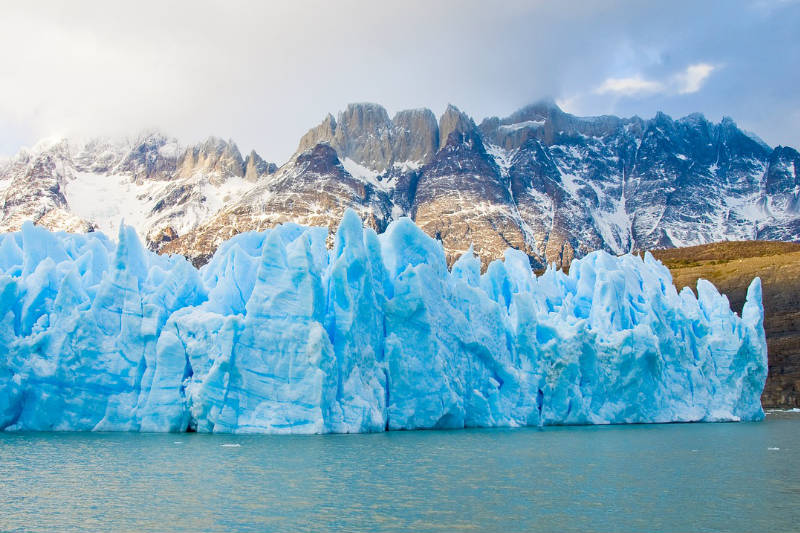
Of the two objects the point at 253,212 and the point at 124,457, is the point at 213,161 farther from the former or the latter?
the point at 124,457

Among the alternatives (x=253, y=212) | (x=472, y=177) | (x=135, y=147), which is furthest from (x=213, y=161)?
(x=472, y=177)

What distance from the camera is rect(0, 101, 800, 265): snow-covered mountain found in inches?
4675

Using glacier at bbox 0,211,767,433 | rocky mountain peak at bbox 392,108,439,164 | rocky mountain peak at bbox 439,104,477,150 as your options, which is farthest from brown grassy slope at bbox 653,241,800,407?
rocky mountain peak at bbox 392,108,439,164

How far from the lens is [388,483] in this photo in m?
16.3

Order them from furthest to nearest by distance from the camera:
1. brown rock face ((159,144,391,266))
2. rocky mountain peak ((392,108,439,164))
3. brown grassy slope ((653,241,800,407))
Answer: rocky mountain peak ((392,108,439,164))
brown rock face ((159,144,391,266))
brown grassy slope ((653,241,800,407))

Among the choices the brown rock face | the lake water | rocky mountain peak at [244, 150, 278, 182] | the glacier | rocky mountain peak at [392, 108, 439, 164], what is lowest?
the lake water

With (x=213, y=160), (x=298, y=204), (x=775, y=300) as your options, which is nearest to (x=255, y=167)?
(x=213, y=160)

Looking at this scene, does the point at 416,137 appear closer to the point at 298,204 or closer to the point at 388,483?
the point at 298,204

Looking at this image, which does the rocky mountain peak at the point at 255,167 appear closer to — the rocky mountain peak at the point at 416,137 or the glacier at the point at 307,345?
the rocky mountain peak at the point at 416,137

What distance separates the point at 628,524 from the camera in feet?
42.5

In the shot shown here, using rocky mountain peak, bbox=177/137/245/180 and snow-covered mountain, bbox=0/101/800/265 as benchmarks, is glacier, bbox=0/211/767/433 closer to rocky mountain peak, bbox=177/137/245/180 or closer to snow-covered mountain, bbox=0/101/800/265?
snow-covered mountain, bbox=0/101/800/265

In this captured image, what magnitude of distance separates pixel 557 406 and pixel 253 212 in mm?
87662

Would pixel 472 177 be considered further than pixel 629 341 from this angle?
Yes

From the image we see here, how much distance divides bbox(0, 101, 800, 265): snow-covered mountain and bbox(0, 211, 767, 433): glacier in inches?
2995
